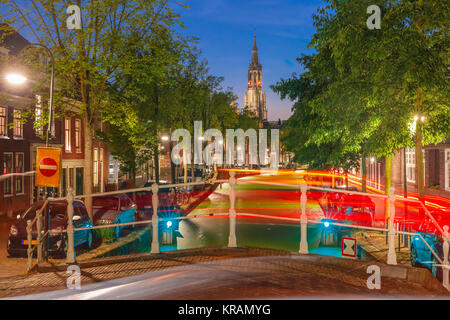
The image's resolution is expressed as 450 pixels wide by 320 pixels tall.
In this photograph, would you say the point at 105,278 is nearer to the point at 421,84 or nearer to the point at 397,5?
the point at 421,84

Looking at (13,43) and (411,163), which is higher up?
(13,43)

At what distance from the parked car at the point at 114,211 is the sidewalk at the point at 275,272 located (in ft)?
27.0

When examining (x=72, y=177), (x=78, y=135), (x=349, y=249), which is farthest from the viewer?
(x=78, y=135)

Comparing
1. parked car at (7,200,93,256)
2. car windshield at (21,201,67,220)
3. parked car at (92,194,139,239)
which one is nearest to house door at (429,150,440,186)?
parked car at (92,194,139,239)

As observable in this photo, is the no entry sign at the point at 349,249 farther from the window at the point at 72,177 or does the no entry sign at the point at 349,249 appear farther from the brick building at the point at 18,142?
the window at the point at 72,177

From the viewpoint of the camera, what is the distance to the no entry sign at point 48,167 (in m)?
9.45

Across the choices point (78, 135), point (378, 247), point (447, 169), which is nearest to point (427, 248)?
point (378, 247)

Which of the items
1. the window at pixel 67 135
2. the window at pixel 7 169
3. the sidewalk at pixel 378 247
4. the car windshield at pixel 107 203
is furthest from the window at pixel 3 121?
the sidewalk at pixel 378 247

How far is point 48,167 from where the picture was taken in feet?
31.2

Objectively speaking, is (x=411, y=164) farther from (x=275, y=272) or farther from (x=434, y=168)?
(x=275, y=272)

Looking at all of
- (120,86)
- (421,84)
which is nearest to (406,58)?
(421,84)

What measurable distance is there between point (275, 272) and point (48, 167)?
5.95 m
